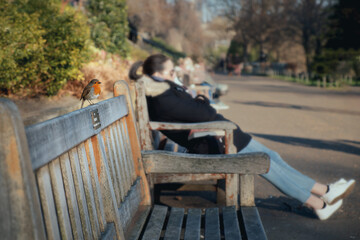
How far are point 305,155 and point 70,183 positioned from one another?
5.65 m

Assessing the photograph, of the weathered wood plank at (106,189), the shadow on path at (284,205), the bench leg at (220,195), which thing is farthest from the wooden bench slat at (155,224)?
the shadow on path at (284,205)

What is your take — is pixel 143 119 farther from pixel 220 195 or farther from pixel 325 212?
pixel 325 212

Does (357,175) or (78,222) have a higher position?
(78,222)

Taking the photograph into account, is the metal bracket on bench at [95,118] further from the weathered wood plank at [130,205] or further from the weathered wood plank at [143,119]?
the weathered wood plank at [143,119]

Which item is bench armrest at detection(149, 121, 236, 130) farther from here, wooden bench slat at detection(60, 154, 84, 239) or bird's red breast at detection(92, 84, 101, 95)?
wooden bench slat at detection(60, 154, 84, 239)

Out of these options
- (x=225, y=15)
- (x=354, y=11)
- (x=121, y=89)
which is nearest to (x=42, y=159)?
(x=121, y=89)

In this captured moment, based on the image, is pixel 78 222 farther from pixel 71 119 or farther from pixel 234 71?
pixel 234 71

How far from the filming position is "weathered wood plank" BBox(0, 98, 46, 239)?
1159mm

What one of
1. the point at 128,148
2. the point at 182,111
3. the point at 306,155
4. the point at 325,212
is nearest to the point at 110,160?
the point at 128,148

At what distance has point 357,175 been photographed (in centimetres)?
539

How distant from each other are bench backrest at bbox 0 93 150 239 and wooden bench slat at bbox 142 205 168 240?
0.13 m

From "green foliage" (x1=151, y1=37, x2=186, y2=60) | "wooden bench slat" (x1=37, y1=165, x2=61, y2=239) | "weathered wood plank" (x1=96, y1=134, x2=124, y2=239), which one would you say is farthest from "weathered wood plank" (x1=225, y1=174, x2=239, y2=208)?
"green foliage" (x1=151, y1=37, x2=186, y2=60)

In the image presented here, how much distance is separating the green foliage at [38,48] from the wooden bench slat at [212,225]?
5.69 meters

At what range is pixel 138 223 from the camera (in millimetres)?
2686
